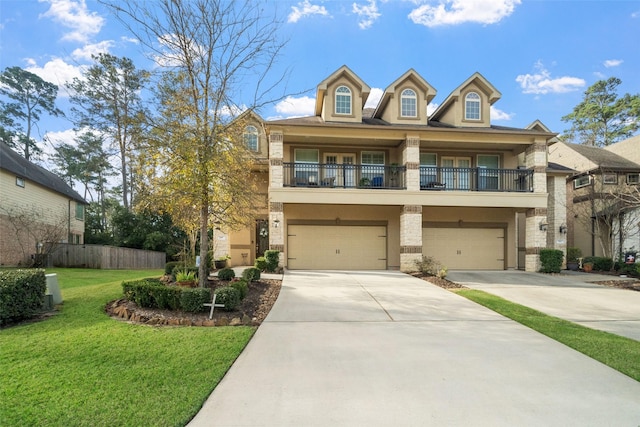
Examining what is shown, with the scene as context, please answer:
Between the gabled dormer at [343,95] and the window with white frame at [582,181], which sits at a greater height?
the gabled dormer at [343,95]

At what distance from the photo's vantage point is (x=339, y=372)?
4.01 metres

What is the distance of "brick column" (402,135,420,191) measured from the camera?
14133mm

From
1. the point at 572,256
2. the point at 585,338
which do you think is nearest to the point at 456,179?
the point at 572,256

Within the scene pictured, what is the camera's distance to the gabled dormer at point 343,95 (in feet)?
48.4

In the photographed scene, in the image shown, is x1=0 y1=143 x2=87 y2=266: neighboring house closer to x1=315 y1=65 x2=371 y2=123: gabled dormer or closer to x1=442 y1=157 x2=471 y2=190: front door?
x1=315 y1=65 x2=371 y2=123: gabled dormer

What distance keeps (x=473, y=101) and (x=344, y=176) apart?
7.40 m

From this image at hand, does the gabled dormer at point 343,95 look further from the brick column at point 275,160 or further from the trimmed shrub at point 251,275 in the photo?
the trimmed shrub at point 251,275

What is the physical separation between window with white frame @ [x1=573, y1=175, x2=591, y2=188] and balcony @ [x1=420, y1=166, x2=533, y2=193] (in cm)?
734

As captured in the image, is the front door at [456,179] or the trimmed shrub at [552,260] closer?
the trimmed shrub at [552,260]

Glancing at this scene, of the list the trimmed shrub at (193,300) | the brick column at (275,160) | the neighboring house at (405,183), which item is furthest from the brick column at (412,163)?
the trimmed shrub at (193,300)

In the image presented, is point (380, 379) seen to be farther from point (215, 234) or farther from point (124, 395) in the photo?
point (215, 234)

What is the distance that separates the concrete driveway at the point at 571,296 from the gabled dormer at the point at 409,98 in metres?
7.41

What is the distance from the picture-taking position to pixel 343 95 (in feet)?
49.0

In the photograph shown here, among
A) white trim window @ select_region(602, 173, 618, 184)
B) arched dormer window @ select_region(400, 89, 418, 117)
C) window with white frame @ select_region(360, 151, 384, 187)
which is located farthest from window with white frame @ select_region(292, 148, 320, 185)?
white trim window @ select_region(602, 173, 618, 184)
